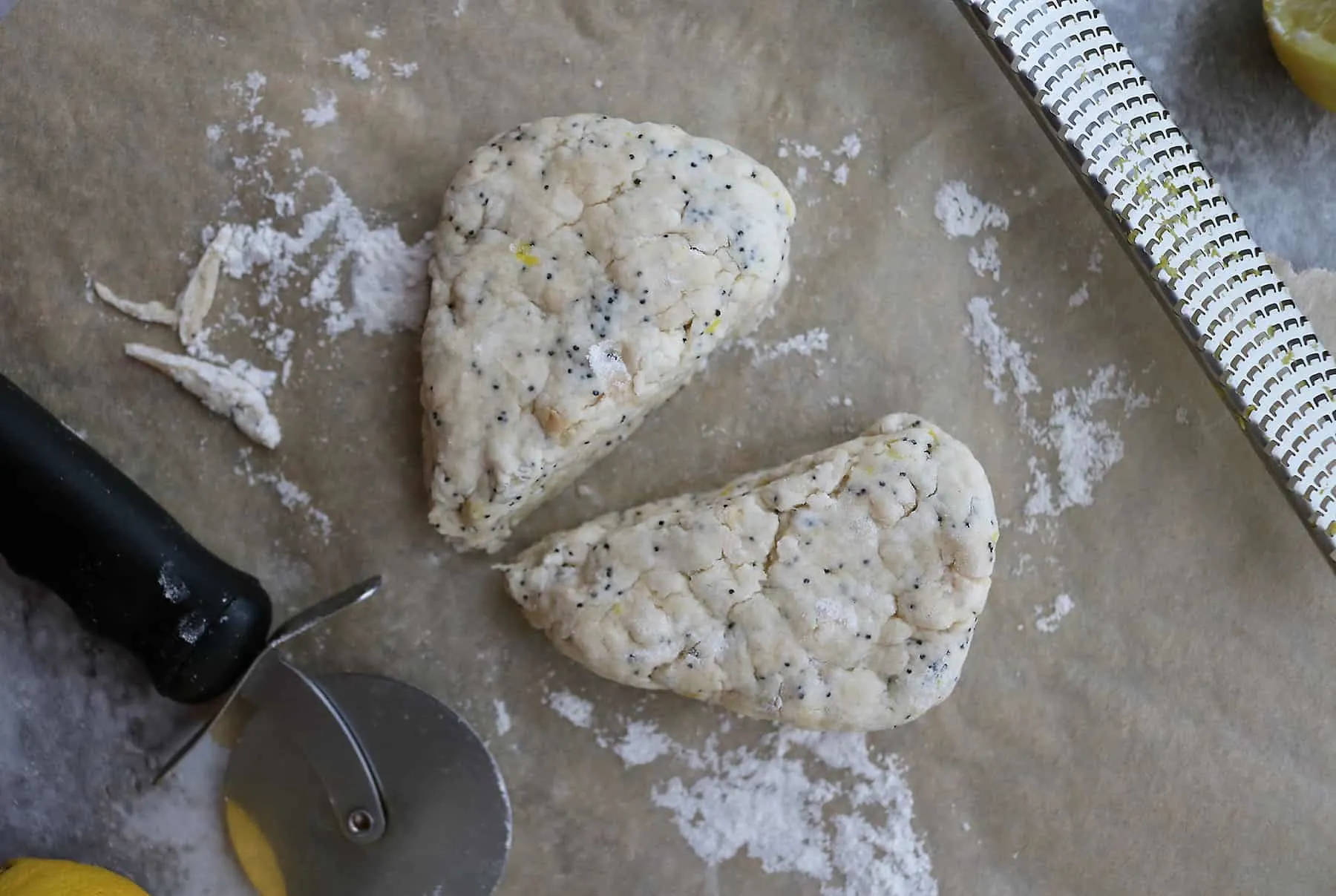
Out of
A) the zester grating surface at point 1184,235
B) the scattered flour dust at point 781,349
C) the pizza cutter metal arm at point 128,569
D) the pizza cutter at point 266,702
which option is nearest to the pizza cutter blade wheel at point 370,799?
the pizza cutter at point 266,702

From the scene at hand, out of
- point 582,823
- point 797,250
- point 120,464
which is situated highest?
point 797,250

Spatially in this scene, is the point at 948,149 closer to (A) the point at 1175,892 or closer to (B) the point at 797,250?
(B) the point at 797,250

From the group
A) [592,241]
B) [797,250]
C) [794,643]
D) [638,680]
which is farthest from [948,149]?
[638,680]

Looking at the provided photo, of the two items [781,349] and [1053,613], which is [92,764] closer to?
[781,349]

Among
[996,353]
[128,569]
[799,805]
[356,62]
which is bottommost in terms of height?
[799,805]

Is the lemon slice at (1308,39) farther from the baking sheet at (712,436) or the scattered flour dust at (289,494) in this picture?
the scattered flour dust at (289,494)

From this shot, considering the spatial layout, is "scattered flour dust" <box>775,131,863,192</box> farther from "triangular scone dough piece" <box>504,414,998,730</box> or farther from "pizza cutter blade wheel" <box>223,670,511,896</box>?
"pizza cutter blade wheel" <box>223,670,511,896</box>

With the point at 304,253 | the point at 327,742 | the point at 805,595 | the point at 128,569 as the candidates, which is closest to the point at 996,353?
the point at 805,595
